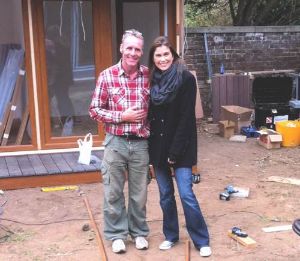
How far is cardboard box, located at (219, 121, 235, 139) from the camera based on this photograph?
27.0 ft

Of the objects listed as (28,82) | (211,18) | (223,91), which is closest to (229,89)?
(223,91)

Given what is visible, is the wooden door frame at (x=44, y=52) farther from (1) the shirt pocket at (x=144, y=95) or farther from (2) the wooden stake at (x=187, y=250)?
(2) the wooden stake at (x=187, y=250)

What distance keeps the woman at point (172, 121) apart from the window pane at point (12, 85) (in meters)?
2.84

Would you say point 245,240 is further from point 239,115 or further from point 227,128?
point 239,115

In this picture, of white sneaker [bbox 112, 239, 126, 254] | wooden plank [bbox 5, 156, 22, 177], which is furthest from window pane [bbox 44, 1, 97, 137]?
white sneaker [bbox 112, 239, 126, 254]

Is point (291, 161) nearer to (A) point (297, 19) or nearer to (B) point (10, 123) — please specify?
(B) point (10, 123)

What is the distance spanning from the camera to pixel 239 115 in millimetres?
8406

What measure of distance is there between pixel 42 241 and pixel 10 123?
233 cm

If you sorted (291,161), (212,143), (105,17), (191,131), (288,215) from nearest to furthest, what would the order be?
(191,131)
(288,215)
(105,17)
(291,161)
(212,143)

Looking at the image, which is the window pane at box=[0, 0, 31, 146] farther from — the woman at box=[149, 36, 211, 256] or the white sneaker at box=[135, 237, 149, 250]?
the woman at box=[149, 36, 211, 256]

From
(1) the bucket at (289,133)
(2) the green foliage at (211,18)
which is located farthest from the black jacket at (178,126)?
(2) the green foliage at (211,18)

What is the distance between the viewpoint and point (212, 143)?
314 inches

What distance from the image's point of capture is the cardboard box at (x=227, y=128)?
8.24 meters

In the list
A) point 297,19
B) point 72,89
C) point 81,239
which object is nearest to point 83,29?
point 72,89
